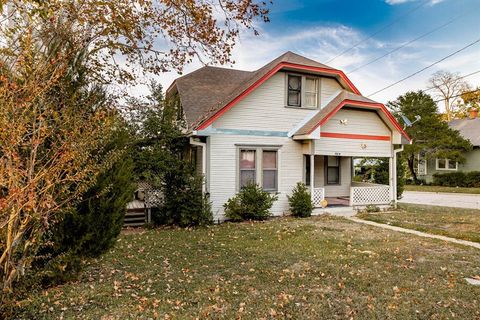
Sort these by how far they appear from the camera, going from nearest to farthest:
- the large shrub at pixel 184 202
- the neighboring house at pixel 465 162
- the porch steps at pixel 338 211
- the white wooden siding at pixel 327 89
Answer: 1. the large shrub at pixel 184 202
2. the porch steps at pixel 338 211
3. the white wooden siding at pixel 327 89
4. the neighboring house at pixel 465 162

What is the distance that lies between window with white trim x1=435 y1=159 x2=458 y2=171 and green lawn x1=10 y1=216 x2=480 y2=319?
2585 cm

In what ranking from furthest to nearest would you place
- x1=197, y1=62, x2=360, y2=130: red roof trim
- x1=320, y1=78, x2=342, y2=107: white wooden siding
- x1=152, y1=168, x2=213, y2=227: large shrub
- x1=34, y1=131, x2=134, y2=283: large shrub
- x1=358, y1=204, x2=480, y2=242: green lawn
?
x1=320, y1=78, x2=342, y2=107: white wooden siding → x1=197, y1=62, x2=360, y2=130: red roof trim → x1=152, y1=168, x2=213, y2=227: large shrub → x1=358, y1=204, x2=480, y2=242: green lawn → x1=34, y1=131, x2=134, y2=283: large shrub

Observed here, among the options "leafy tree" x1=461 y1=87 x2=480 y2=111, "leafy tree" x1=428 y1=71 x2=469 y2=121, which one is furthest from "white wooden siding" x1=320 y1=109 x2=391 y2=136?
"leafy tree" x1=428 y1=71 x2=469 y2=121

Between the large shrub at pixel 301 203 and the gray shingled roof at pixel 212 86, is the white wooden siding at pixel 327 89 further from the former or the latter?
the large shrub at pixel 301 203

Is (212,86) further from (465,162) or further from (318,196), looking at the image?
(465,162)

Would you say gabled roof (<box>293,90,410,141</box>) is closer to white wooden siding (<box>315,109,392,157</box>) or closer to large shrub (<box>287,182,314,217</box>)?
white wooden siding (<box>315,109,392,157</box>)

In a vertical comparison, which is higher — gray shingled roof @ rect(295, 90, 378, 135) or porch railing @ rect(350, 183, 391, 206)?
gray shingled roof @ rect(295, 90, 378, 135)

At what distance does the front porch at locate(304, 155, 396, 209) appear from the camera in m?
13.1

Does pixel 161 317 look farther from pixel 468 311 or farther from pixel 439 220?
pixel 439 220

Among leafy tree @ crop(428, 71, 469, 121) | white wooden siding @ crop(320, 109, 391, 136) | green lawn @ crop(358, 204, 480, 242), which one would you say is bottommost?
green lawn @ crop(358, 204, 480, 242)

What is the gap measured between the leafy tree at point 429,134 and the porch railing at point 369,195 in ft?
56.8

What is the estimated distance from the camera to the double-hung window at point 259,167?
11.7 meters

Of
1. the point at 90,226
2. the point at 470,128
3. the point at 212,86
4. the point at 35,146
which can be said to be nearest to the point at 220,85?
the point at 212,86

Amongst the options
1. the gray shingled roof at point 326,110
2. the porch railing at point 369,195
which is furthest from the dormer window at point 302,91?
the porch railing at point 369,195
